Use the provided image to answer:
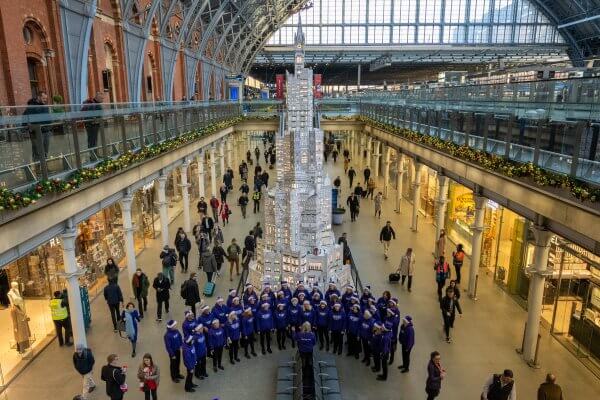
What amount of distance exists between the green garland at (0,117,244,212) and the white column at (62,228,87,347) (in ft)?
3.76

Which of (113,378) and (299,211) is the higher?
(299,211)

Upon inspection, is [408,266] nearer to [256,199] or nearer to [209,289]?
[209,289]

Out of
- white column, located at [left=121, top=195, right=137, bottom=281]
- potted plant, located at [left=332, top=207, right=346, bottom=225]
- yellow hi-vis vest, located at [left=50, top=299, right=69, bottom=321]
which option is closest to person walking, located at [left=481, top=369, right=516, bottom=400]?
yellow hi-vis vest, located at [left=50, top=299, right=69, bottom=321]

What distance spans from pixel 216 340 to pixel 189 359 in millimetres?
844

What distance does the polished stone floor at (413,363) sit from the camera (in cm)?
941

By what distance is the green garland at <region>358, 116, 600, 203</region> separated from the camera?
754 centimetres

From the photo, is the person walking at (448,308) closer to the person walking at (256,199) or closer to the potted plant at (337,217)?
the potted plant at (337,217)

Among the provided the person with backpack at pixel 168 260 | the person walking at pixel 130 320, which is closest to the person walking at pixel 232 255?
the person with backpack at pixel 168 260

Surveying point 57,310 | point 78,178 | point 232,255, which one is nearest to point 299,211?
point 232,255

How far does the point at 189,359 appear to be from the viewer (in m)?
9.05

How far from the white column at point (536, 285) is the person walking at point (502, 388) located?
3318 mm

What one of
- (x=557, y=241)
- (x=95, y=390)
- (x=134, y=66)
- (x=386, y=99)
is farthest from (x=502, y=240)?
(x=134, y=66)

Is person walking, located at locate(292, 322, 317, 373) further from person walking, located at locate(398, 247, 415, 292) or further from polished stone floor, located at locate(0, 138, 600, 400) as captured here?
person walking, located at locate(398, 247, 415, 292)

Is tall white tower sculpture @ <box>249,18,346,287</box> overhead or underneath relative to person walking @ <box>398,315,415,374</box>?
overhead
